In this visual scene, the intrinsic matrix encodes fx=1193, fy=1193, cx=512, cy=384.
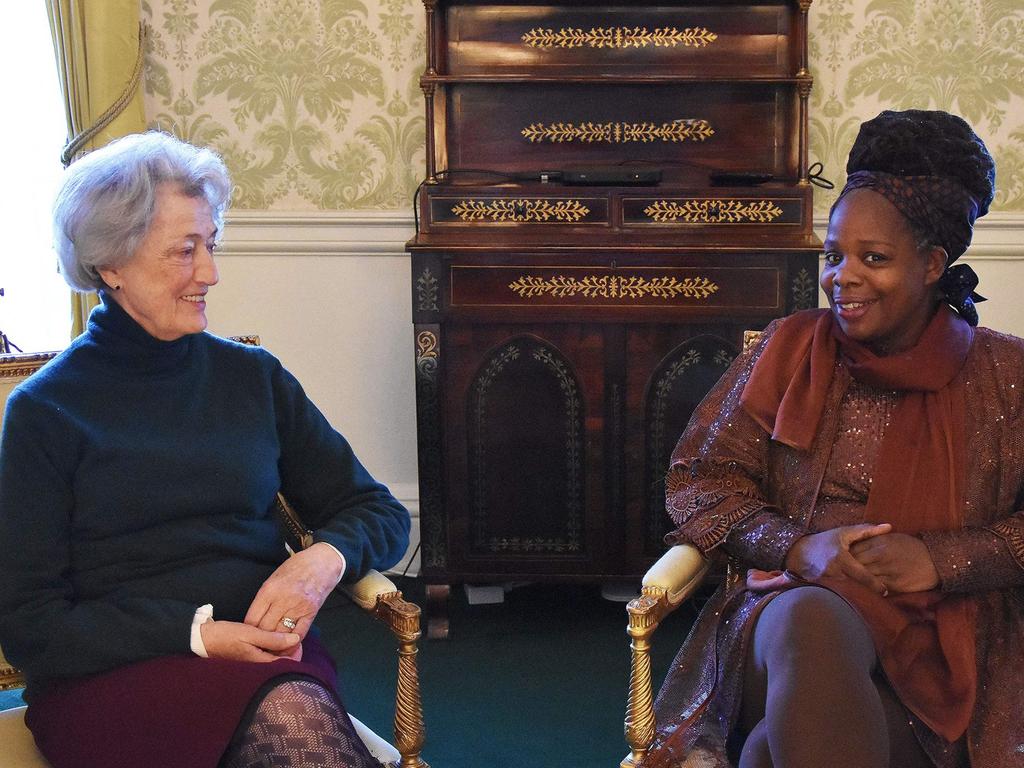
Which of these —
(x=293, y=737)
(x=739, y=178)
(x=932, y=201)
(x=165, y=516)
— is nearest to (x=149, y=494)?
(x=165, y=516)

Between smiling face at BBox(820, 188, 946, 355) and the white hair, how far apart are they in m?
1.02

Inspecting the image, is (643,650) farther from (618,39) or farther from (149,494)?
(618,39)

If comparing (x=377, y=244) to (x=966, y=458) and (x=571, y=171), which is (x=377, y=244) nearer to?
(x=571, y=171)

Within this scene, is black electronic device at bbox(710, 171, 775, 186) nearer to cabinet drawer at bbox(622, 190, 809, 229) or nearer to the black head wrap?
cabinet drawer at bbox(622, 190, 809, 229)

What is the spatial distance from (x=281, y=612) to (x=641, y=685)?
1.79 ft

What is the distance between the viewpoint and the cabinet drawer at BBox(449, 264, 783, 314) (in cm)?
317

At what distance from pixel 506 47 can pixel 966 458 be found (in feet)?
6.65

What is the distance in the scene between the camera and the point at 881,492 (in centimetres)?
187

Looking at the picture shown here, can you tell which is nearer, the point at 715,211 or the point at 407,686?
the point at 407,686

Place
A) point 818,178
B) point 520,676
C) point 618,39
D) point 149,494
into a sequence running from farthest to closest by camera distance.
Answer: point 818,178
point 618,39
point 520,676
point 149,494

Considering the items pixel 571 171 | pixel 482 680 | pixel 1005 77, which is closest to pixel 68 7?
pixel 571 171

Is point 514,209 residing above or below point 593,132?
below

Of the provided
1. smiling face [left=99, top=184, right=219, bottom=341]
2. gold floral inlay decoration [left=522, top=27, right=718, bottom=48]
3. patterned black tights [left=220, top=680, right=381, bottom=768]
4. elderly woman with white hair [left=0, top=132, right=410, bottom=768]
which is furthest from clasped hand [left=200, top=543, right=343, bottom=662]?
gold floral inlay decoration [left=522, top=27, right=718, bottom=48]

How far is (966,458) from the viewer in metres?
1.87
